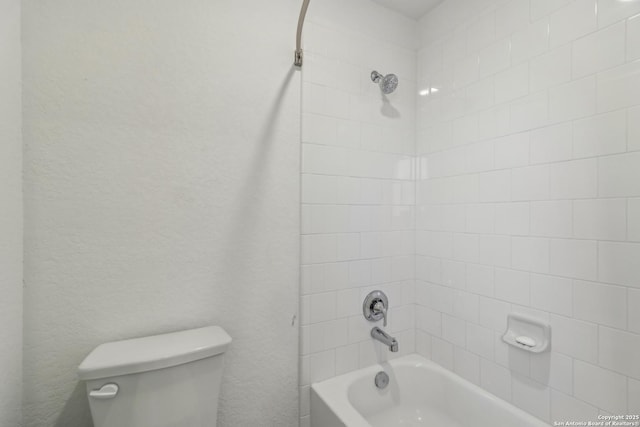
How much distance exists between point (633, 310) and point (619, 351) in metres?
0.15

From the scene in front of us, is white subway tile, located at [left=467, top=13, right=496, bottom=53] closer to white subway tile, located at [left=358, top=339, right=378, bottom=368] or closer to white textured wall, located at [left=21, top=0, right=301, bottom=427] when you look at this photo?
white textured wall, located at [left=21, top=0, right=301, bottom=427]

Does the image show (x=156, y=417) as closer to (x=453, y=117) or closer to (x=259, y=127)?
(x=259, y=127)

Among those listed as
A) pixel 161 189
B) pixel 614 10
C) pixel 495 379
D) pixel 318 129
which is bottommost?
pixel 495 379

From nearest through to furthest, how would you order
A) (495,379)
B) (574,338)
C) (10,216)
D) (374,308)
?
(10,216) < (574,338) < (495,379) < (374,308)

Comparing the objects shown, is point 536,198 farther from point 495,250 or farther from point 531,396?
point 531,396

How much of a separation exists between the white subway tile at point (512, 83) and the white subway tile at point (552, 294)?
774mm

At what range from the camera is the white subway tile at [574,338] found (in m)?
1.01

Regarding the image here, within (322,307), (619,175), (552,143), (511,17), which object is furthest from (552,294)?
(511,17)

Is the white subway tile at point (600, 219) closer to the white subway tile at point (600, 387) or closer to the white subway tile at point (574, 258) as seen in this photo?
the white subway tile at point (574, 258)

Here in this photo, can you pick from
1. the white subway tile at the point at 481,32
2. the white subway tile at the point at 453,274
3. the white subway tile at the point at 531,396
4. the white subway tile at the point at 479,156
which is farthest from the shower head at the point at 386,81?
the white subway tile at the point at 531,396

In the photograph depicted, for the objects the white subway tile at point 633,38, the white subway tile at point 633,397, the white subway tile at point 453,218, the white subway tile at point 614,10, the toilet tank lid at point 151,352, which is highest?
the white subway tile at point 614,10

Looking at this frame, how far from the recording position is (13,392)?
2.79 feet

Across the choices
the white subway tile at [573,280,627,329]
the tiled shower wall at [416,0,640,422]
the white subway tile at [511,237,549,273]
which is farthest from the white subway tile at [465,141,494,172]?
the white subway tile at [573,280,627,329]

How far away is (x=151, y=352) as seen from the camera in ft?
3.02
